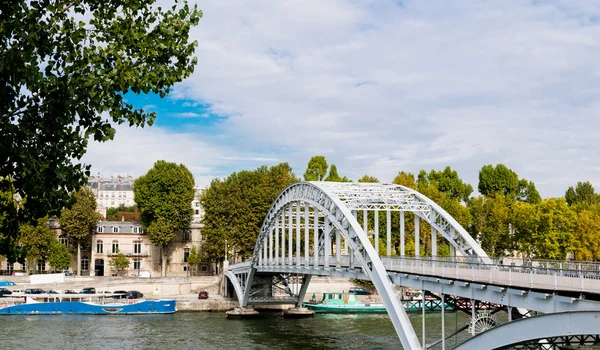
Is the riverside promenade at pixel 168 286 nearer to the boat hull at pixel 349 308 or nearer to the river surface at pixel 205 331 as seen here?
the boat hull at pixel 349 308

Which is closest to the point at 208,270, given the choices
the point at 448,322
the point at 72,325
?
the point at 72,325

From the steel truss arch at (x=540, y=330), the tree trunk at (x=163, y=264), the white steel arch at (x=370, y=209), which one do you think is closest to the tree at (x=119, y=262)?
the tree trunk at (x=163, y=264)

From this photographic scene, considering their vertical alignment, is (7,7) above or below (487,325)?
above

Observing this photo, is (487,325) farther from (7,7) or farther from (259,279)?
(259,279)

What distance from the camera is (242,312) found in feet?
193

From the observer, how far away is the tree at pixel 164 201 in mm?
75750

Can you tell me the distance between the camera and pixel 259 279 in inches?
2457

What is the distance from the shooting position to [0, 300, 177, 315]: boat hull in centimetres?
5762

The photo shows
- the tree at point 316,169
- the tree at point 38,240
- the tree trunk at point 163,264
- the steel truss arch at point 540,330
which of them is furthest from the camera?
the tree at point 316,169

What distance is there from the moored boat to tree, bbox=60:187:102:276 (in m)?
28.1

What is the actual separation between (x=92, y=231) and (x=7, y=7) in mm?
72325

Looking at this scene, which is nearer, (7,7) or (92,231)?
(7,7)

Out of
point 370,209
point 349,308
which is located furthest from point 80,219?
point 370,209

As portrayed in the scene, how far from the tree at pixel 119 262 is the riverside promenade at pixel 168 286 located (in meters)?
6.65
